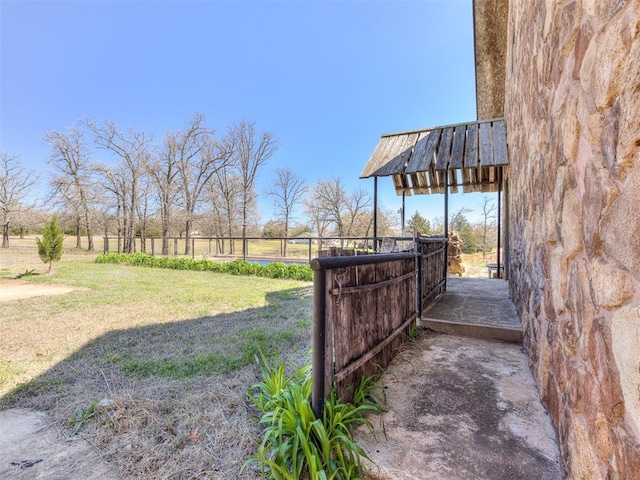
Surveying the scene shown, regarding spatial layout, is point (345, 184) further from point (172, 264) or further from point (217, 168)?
point (172, 264)

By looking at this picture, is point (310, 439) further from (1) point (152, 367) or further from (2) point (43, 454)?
(1) point (152, 367)

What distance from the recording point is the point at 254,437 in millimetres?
1869

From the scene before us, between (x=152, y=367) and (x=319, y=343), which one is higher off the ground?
(x=319, y=343)

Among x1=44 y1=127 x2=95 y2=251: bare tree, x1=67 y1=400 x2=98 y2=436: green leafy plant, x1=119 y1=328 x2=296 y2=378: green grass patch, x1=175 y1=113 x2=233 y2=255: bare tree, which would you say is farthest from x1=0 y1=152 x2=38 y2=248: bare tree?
x1=67 y1=400 x2=98 y2=436: green leafy plant

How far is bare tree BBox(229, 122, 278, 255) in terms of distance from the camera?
949 inches

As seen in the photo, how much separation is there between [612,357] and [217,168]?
24815 millimetres

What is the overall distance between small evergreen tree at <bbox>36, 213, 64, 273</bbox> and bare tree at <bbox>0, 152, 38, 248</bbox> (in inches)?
695

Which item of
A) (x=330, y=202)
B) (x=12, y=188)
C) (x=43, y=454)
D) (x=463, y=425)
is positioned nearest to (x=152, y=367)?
(x=43, y=454)

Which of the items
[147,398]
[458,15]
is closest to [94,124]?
[458,15]

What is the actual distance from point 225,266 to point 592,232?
1069 cm

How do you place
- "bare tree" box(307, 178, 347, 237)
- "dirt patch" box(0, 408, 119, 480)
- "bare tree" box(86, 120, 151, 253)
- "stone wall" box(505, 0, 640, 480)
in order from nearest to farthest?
"stone wall" box(505, 0, 640, 480), "dirt patch" box(0, 408, 119, 480), "bare tree" box(86, 120, 151, 253), "bare tree" box(307, 178, 347, 237)

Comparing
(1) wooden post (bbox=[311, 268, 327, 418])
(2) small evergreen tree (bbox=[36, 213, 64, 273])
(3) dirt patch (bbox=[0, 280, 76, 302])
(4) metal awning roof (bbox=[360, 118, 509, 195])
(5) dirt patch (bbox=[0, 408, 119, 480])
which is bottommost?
(5) dirt patch (bbox=[0, 408, 119, 480])

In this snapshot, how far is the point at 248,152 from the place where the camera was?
24.4 m

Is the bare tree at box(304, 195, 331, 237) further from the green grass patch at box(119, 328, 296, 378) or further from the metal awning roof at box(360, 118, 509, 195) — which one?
the green grass patch at box(119, 328, 296, 378)
